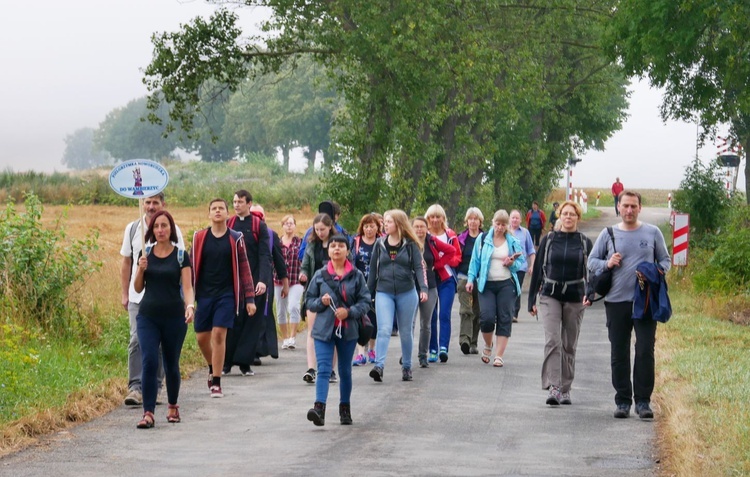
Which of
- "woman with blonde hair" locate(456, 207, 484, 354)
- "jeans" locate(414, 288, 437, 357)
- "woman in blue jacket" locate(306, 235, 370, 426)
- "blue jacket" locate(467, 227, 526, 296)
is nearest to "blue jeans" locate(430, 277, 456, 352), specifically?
"blue jacket" locate(467, 227, 526, 296)

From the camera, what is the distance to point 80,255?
56.1ft

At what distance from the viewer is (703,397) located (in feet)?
40.3

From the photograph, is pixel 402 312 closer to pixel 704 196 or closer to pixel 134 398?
pixel 134 398

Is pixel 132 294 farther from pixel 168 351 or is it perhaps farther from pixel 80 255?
pixel 80 255

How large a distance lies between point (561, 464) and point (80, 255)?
29.7 feet

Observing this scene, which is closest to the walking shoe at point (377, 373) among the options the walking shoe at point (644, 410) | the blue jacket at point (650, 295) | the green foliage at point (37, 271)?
the walking shoe at point (644, 410)

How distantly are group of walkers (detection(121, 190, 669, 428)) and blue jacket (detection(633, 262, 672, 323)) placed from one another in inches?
5.2

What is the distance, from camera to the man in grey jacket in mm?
12000

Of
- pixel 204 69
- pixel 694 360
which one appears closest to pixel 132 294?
pixel 694 360

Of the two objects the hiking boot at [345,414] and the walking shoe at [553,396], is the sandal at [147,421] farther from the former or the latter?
the walking shoe at [553,396]

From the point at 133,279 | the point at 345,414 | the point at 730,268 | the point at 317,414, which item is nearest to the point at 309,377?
the point at 133,279

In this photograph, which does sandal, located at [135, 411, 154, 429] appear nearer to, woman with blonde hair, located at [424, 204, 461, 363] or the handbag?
the handbag

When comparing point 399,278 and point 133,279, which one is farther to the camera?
point 399,278

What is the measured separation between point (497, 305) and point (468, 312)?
106 cm
